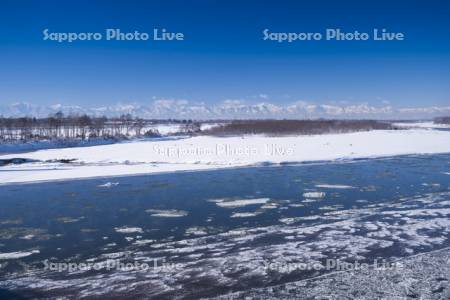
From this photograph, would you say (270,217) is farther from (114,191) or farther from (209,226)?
(114,191)

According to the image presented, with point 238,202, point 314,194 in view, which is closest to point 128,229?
point 238,202

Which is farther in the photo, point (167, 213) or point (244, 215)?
point (167, 213)

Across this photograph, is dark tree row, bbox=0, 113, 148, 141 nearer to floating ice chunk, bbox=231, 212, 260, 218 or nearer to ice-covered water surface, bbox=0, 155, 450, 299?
ice-covered water surface, bbox=0, 155, 450, 299

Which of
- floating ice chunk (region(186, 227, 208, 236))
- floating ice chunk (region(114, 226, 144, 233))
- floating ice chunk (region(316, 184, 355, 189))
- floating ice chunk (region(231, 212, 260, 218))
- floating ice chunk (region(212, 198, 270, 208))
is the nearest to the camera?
floating ice chunk (region(186, 227, 208, 236))

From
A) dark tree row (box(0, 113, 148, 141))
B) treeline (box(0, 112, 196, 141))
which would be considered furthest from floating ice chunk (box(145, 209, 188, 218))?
dark tree row (box(0, 113, 148, 141))

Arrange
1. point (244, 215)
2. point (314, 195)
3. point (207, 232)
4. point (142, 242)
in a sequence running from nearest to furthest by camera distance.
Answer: point (142, 242) → point (207, 232) → point (244, 215) → point (314, 195)

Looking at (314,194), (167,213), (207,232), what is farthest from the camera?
(314,194)

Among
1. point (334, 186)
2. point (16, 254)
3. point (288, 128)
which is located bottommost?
point (16, 254)

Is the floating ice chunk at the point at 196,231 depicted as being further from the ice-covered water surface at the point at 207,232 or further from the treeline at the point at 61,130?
the treeline at the point at 61,130

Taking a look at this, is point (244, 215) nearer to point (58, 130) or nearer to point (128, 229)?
point (128, 229)
